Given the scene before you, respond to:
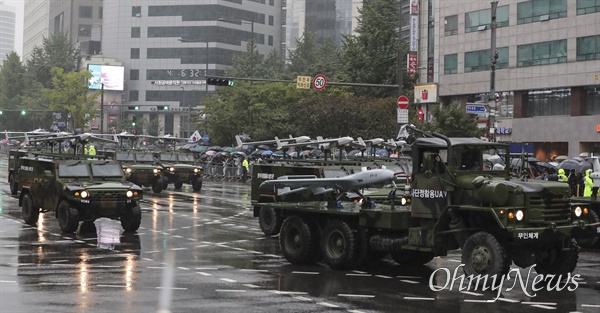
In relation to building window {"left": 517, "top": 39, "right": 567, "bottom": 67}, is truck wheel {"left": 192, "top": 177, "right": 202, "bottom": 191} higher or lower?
lower

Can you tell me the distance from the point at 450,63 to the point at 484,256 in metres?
50.3

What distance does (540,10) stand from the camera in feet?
184

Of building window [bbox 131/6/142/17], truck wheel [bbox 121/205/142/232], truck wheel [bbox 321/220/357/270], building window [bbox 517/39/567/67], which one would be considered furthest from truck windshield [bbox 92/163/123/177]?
building window [bbox 131/6/142/17]

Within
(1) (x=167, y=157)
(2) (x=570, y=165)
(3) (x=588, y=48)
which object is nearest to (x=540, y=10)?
(3) (x=588, y=48)

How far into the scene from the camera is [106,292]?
13914 mm

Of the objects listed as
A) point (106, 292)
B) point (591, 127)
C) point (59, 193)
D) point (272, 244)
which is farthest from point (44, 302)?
point (591, 127)

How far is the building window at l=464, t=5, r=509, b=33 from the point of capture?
58.9 m

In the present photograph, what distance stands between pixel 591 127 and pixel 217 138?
3151 centimetres

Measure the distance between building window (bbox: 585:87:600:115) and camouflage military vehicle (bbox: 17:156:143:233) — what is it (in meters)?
36.8

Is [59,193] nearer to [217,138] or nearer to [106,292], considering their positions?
[106,292]

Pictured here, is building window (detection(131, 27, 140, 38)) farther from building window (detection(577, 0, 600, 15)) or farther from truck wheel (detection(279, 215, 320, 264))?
truck wheel (detection(279, 215, 320, 264))

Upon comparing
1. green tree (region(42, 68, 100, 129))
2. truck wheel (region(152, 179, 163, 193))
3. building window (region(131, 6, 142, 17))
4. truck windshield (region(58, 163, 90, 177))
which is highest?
building window (region(131, 6, 142, 17))

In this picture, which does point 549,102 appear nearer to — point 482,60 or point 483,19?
point 482,60

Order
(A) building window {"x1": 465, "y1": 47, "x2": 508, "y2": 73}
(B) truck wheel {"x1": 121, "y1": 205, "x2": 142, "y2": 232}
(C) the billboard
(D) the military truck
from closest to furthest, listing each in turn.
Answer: (D) the military truck → (B) truck wheel {"x1": 121, "y1": 205, "x2": 142, "y2": 232} → (A) building window {"x1": 465, "y1": 47, "x2": 508, "y2": 73} → (C) the billboard
